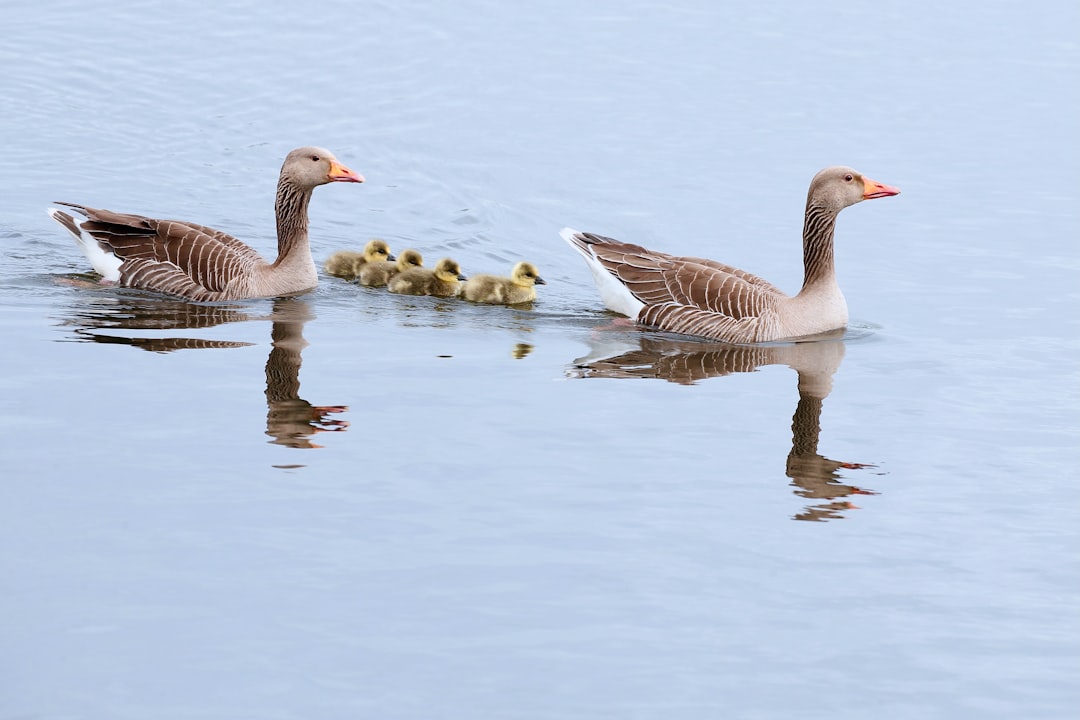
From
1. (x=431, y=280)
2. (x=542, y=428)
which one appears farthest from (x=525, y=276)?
(x=542, y=428)

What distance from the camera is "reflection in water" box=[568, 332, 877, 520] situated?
9977mm

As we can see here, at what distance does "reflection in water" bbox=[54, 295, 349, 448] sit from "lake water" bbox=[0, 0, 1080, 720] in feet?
0.16

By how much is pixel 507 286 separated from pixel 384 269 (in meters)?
1.37

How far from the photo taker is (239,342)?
1269cm

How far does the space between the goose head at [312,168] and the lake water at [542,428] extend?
1145mm

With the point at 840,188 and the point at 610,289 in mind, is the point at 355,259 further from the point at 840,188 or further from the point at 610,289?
the point at 840,188

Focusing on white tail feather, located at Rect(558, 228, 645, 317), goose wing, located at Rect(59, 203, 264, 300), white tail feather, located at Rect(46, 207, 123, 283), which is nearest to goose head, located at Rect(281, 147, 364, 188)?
goose wing, located at Rect(59, 203, 264, 300)

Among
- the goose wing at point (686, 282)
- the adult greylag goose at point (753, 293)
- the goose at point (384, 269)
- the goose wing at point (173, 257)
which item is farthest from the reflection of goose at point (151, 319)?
the adult greylag goose at point (753, 293)

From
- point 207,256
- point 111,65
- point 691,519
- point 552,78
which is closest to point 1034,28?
point 552,78

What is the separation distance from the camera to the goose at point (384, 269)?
1487 cm

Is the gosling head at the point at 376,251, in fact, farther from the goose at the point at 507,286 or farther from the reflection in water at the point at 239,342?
the goose at the point at 507,286

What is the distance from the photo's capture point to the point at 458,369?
12.0 meters

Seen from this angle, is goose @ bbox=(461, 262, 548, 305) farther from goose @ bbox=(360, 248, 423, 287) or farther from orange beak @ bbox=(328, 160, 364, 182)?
orange beak @ bbox=(328, 160, 364, 182)

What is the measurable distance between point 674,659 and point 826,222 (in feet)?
23.6
